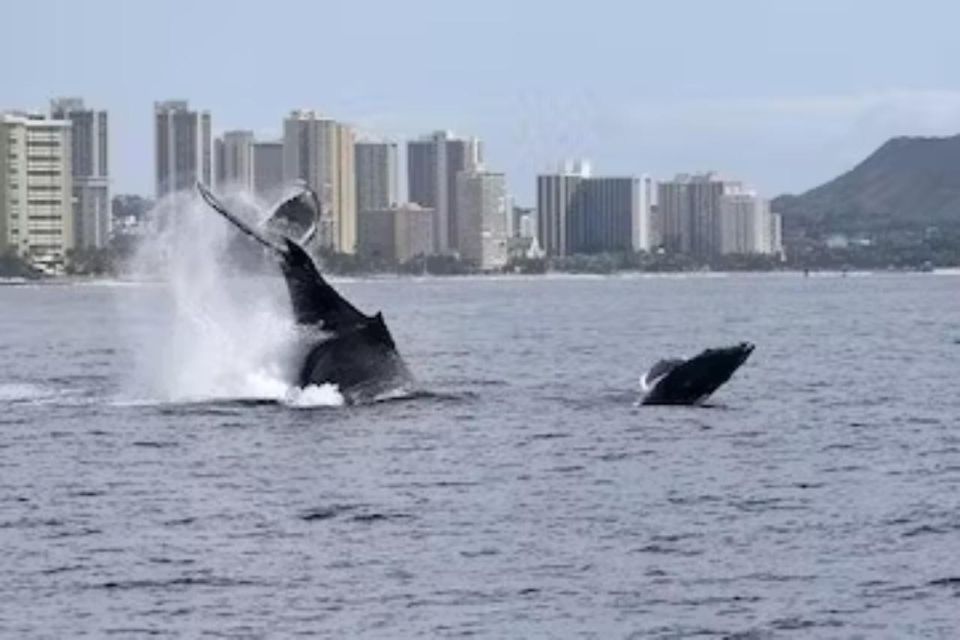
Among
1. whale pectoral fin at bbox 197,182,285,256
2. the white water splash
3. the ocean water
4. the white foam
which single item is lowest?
the ocean water

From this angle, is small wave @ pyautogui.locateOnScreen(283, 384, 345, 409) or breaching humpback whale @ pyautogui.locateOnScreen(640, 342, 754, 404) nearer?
small wave @ pyautogui.locateOnScreen(283, 384, 345, 409)

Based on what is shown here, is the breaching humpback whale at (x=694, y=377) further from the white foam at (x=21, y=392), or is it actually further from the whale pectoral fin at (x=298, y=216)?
the white foam at (x=21, y=392)

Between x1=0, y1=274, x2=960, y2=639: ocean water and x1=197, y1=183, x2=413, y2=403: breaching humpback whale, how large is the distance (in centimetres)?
69

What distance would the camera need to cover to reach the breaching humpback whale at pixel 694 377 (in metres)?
54.4

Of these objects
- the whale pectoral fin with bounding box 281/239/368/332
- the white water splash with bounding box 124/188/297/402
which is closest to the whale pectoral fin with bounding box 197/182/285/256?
the whale pectoral fin with bounding box 281/239/368/332

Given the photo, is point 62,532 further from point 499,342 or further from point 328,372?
point 499,342

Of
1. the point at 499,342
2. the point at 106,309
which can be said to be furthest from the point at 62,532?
the point at 106,309

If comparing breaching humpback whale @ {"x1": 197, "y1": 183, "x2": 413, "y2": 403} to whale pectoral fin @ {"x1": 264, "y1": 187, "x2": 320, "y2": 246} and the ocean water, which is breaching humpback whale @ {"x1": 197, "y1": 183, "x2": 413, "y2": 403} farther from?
the ocean water

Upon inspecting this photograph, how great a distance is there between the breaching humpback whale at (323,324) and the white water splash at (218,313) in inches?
102

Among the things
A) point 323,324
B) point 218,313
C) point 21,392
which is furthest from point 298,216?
point 21,392

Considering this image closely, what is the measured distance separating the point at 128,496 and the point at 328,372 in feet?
35.9

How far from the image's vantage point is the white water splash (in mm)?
57781

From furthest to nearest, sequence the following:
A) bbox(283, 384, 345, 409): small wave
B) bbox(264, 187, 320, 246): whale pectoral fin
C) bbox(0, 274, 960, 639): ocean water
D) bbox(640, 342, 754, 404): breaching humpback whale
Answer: bbox(640, 342, 754, 404): breaching humpback whale, bbox(283, 384, 345, 409): small wave, bbox(264, 187, 320, 246): whale pectoral fin, bbox(0, 274, 960, 639): ocean water

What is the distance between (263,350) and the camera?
2279 inches
